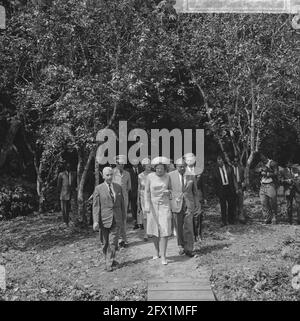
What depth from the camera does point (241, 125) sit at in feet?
56.4

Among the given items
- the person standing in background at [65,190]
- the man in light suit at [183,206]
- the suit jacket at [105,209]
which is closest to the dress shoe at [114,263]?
the suit jacket at [105,209]

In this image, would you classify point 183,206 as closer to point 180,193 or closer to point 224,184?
point 180,193

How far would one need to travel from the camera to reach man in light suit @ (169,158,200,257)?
10.7m

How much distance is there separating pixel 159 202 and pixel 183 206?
0.67 meters

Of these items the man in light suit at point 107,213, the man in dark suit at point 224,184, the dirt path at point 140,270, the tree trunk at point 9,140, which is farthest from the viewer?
the tree trunk at point 9,140

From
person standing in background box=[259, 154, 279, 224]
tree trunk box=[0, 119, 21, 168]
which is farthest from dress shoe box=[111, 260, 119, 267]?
tree trunk box=[0, 119, 21, 168]

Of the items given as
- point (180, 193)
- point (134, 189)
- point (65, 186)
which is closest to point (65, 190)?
point (65, 186)

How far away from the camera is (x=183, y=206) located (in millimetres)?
10797

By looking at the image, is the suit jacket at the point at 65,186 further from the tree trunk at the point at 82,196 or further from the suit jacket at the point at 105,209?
the suit jacket at the point at 105,209

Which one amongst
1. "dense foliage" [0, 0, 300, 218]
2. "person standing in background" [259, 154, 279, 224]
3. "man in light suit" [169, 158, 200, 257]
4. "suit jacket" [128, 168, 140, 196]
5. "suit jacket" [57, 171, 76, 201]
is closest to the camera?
"man in light suit" [169, 158, 200, 257]

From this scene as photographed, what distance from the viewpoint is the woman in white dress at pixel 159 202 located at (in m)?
10.2

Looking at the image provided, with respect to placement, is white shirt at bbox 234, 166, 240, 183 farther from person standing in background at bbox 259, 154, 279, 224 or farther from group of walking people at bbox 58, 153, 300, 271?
group of walking people at bbox 58, 153, 300, 271

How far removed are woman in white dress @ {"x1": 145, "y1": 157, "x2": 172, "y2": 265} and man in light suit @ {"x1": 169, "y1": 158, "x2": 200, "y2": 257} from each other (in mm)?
316

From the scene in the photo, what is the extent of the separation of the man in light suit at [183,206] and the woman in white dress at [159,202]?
12.4 inches
